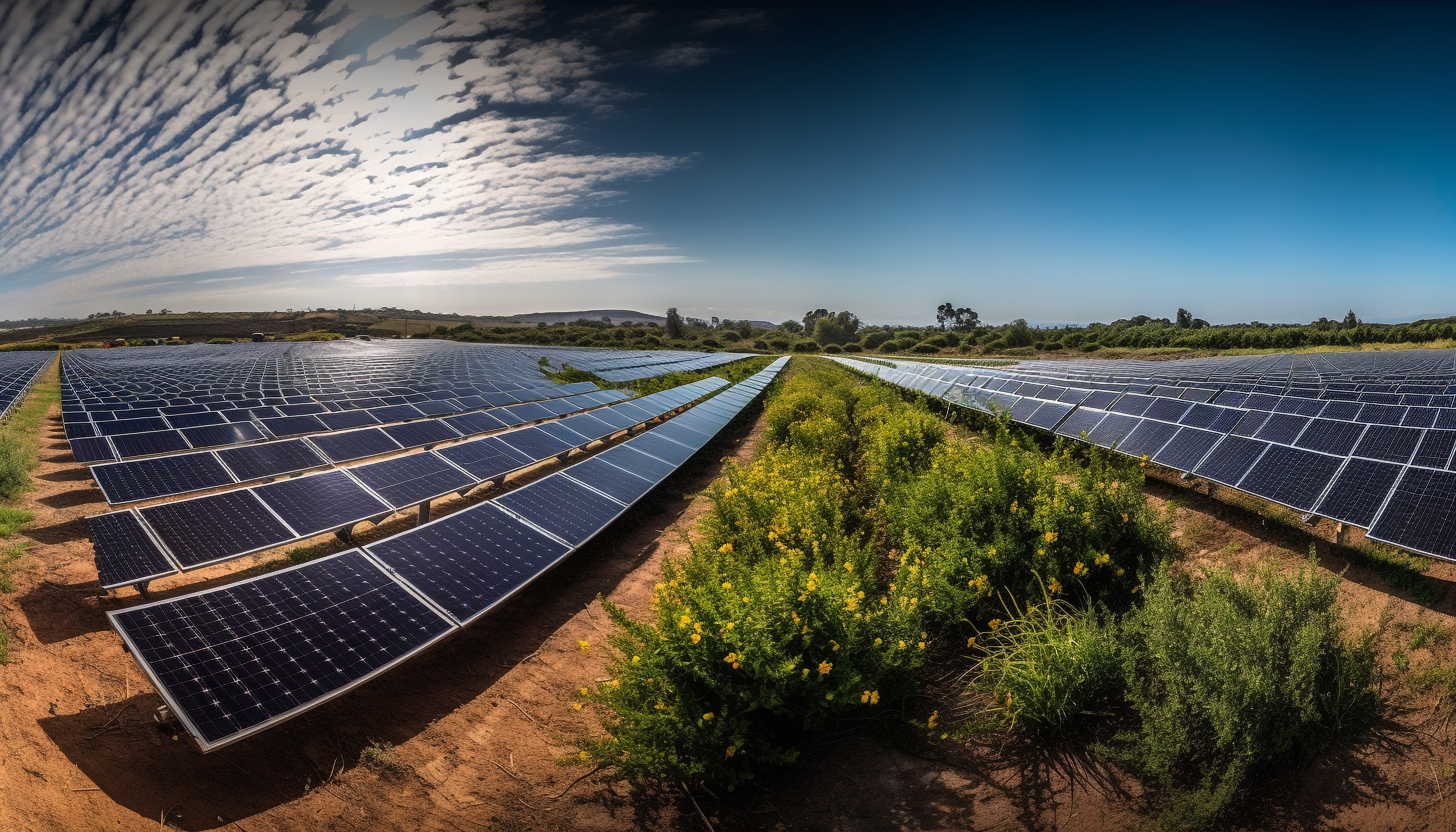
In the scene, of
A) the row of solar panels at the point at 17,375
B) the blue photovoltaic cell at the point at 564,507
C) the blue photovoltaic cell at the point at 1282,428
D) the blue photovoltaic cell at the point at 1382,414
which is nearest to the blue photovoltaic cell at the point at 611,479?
the blue photovoltaic cell at the point at 564,507

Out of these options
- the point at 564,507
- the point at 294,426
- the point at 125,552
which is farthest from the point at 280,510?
the point at 294,426

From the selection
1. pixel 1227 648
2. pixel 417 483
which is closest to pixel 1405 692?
pixel 1227 648

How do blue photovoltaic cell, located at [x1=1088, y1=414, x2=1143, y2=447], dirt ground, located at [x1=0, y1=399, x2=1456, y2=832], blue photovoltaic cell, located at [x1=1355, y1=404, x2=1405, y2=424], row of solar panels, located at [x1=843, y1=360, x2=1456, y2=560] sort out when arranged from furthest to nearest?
blue photovoltaic cell, located at [x1=1088, y1=414, x2=1143, y2=447]
blue photovoltaic cell, located at [x1=1355, y1=404, x2=1405, y2=424]
row of solar panels, located at [x1=843, y1=360, x2=1456, y2=560]
dirt ground, located at [x1=0, y1=399, x2=1456, y2=832]

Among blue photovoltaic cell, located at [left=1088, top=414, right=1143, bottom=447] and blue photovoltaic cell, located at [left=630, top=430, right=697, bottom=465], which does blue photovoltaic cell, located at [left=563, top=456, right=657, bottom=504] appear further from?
blue photovoltaic cell, located at [left=1088, top=414, right=1143, bottom=447]

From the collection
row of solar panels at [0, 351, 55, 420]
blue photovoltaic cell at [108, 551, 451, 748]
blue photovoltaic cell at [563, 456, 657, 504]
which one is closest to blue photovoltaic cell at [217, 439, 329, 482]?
blue photovoltaic cell at [563, 456, 657, 504]

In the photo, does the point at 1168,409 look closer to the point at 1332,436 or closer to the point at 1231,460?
the point at 1332,436
